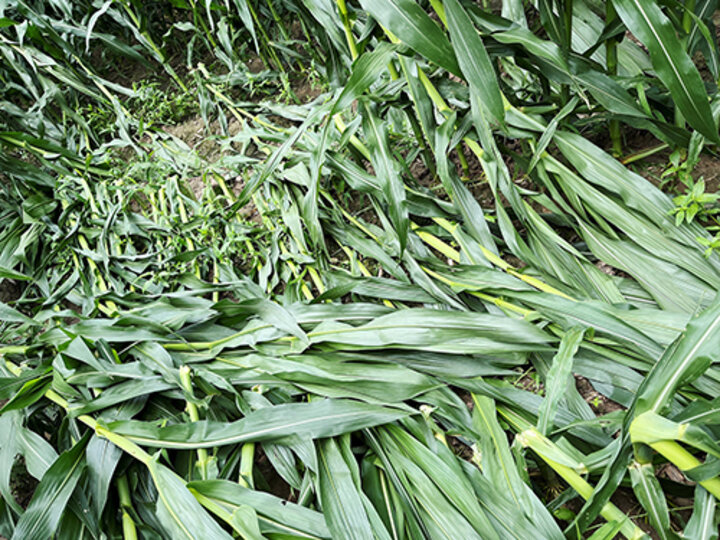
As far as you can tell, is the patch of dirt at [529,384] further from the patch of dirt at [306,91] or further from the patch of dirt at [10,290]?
the patch of dirt at [10,290]

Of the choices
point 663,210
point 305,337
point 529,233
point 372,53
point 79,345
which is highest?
point 372,53

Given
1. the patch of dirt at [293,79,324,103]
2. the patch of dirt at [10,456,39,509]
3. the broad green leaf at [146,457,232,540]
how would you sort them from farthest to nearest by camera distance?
1. the patch of dirt at [293,79,324,103]
2. the patch of dirt at [10,456,39,509]
3. the broad green leaf at [146,457,232,540]

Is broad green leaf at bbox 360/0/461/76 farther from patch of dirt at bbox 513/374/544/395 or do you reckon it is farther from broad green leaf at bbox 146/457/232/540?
broad green leaf at bbox 146/457/232/540

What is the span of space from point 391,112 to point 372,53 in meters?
0.41

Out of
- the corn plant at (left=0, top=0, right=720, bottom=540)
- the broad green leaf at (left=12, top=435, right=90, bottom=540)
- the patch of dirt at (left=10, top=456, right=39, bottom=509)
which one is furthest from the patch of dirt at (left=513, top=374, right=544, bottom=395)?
the patch of dirt at (left=10, top=456, right=39, bottom=509)

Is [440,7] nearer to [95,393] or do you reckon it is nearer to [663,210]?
[663,210]

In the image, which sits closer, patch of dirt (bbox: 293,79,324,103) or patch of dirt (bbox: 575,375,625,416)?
patch of dirt (bbox: 575,375,625,416)

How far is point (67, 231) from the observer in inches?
66.9

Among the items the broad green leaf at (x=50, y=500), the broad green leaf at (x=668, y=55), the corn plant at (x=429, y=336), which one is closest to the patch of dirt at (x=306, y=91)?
the corn plant at (x=429, y=336)

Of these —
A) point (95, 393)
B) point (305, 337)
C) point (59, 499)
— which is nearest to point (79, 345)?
point (95, 393)

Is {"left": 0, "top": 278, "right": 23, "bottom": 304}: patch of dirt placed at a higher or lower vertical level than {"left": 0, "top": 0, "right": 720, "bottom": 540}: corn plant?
lower

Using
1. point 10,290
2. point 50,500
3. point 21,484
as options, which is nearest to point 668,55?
point 50,500

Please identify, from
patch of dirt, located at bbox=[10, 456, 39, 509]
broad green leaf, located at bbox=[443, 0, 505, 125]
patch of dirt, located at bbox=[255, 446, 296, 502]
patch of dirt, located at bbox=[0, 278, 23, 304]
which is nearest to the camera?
broad green leaf, located at bbox=[443, 0, 505, 125]

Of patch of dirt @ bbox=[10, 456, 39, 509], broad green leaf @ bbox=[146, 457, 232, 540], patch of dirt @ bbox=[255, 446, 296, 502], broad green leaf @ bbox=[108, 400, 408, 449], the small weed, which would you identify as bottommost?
patch of dirt @ bbox=[10, 456, 39, 509]
